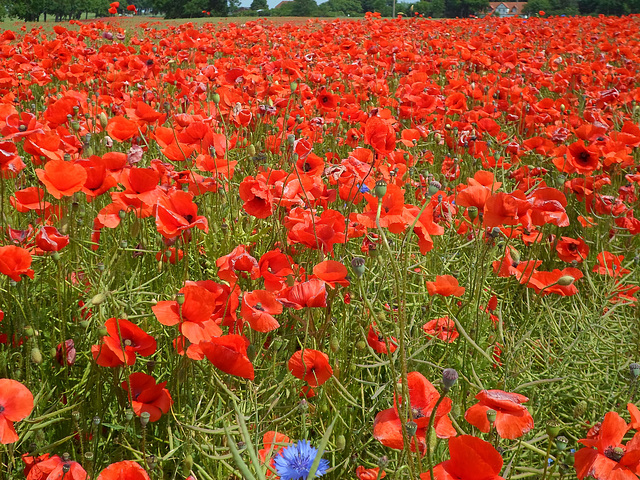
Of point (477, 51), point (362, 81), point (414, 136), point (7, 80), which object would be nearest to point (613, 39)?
point (477, 51)

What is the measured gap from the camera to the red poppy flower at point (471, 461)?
848 mm

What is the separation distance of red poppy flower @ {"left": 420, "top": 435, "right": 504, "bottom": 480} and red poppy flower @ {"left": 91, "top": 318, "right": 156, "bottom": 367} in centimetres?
73

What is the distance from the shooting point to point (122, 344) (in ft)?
3.94

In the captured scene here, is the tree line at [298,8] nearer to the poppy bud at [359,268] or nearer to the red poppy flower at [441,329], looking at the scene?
the red poppy flower at [441,329]

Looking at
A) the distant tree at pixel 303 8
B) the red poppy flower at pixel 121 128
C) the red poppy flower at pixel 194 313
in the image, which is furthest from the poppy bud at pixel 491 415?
the distant tree at pixel 303 8

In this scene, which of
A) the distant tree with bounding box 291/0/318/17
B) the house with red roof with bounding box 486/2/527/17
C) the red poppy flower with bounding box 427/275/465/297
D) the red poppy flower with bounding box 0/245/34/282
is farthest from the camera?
the distant tree with bounding box 291/0/318/17

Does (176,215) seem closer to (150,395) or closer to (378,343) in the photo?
(150,395)

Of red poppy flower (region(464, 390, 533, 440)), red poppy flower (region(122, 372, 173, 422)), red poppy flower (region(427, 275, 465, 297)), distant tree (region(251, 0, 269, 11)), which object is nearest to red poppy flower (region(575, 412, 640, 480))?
red poppy flower (region(464, 390, 533, 440))

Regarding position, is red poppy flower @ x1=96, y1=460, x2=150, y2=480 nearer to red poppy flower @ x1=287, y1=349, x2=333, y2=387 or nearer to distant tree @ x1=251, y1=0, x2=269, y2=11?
red poppy flower @ x1=287, y1=349, x2=333, y2=387

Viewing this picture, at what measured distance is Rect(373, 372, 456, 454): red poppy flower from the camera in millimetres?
1027

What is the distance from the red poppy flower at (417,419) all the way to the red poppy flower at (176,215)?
68 centimetres

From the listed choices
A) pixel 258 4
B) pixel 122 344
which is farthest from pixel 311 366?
pixel 258 4

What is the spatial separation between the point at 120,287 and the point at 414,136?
1.65 metres

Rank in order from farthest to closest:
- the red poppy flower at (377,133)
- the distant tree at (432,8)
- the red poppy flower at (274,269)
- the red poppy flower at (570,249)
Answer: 1. the distant tree at (432,8)
2. the red poppy flower at (570,249)
3. the red poppy flower at (377,133)
4. the red poppy flower at (274,269)
